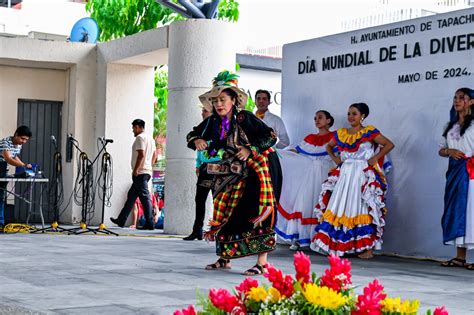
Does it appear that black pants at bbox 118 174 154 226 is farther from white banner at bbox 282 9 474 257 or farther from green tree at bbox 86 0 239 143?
green tree at bbox 86 0 239 143

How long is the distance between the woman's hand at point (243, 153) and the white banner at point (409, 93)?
2905 millimetres

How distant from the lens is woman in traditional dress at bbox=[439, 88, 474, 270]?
28.2 feet

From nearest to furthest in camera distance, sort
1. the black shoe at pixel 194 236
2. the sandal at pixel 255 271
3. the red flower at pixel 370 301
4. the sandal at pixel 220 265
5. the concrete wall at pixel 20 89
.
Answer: the red flower at pixel 370 301 → the sandal at pixel 255 271 → the sandal at pixel 220 265 → the black shoe at pixel 194 236 → the concrete wall at pixel 20 89

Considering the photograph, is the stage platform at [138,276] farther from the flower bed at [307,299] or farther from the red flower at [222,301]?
the red flower at [222,301]

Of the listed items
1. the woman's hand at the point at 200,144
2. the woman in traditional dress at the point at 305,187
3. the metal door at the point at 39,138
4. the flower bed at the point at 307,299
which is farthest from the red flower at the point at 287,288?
the metal door at the point at 39,138

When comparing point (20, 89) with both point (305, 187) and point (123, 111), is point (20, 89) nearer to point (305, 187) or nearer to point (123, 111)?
point (123, 111)

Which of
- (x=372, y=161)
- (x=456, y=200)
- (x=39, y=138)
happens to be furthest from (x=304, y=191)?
(x=39, y=138)

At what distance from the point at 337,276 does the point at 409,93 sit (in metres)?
7.79

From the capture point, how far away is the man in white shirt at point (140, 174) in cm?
1416

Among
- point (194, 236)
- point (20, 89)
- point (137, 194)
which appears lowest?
point (194, 236)

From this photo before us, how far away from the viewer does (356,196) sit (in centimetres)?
962

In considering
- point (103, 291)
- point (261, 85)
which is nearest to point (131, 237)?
point (103, 291)

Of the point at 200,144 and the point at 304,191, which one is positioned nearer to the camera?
the point at 200,144

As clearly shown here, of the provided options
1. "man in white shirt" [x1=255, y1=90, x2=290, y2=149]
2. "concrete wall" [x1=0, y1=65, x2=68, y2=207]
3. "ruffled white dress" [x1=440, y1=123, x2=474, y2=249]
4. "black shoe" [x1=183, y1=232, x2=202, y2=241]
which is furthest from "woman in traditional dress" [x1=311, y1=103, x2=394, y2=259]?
"concrete wall" [x1=0, y1=65, x2=68, y2=207]
